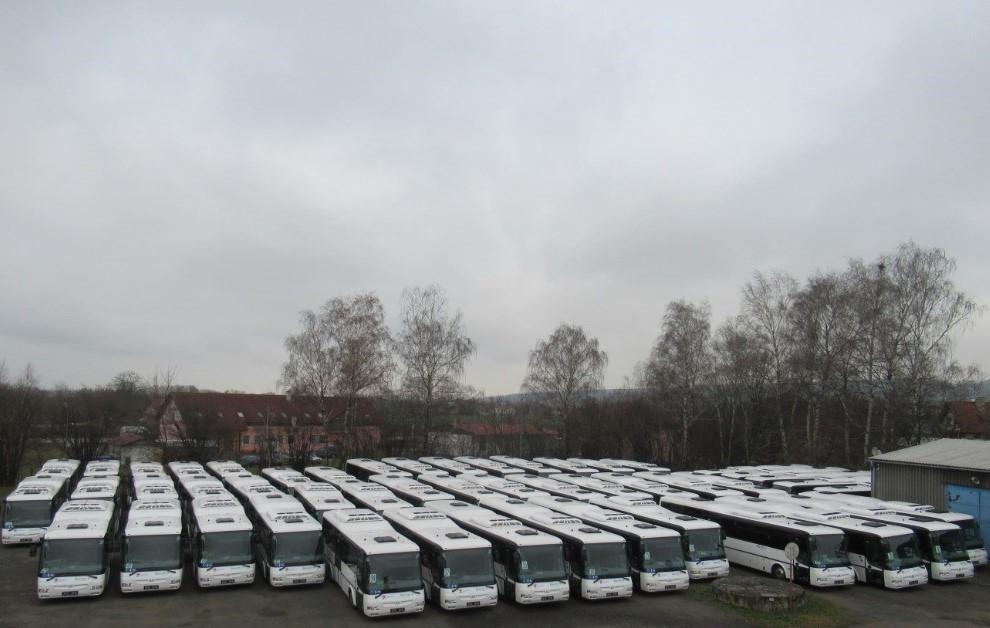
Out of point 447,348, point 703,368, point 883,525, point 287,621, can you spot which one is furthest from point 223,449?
point 883,525

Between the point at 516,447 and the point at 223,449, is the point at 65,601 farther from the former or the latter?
the point at 516,447

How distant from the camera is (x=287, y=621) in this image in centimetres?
1577

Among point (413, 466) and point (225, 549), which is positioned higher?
point (413, 466)

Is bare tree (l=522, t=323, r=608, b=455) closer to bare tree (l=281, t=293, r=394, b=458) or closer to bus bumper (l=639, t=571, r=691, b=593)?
bare tree (l=281, t=293, r=394, b=458)

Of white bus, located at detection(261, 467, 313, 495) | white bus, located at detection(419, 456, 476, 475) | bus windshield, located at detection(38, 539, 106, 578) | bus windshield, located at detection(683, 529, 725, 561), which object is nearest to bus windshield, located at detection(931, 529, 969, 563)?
bus windshield, located at detection(683, 529, 725, 561)

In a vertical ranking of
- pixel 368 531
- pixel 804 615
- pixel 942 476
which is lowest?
pixel 804 615

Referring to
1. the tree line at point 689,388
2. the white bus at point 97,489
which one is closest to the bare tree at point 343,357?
the tree line at point 689,388

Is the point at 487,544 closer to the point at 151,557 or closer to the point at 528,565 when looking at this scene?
the point at 528,565

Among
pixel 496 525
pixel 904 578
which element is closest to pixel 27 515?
pixel 496 525

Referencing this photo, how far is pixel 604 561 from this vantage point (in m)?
17.7

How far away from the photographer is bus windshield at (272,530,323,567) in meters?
18.3

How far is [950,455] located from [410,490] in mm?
21220

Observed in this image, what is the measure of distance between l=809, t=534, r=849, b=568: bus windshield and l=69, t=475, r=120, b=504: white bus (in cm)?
2266

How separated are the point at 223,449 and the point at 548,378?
86.3 ft
